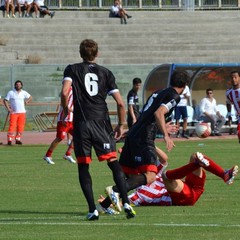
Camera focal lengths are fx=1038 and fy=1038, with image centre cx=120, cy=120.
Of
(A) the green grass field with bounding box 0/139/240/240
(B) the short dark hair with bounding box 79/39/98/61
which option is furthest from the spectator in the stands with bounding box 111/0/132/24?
(B) the short dark hair with bounding box 79/39/98/61

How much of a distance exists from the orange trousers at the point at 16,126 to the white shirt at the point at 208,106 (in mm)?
6804

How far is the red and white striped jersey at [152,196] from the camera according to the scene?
46.0ft

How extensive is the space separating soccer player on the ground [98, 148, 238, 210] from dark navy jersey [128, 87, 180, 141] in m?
0.62

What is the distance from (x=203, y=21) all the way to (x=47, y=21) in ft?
25.6

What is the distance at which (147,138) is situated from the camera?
13.4m

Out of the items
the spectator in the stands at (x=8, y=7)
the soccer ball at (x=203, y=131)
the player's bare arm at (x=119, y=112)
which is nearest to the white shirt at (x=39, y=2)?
the spectator in the stands at (x=8, y=7)

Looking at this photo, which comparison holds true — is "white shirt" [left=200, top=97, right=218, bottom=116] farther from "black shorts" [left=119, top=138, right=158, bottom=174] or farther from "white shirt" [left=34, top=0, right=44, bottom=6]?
"black shorts" [left=119, top=138, right=158, bottom=174]

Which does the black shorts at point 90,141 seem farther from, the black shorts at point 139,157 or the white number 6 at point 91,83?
the black shorts at point 139,157

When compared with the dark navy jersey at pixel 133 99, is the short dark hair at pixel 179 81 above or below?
above

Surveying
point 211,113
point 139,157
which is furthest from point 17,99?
point 139,157

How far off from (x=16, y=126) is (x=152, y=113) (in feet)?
61.7

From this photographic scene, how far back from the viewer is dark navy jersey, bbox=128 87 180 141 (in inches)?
521

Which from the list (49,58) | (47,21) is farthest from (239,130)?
(47,21)

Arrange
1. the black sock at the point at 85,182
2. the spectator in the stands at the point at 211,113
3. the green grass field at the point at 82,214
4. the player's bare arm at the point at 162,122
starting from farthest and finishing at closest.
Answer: the spectator in the stands at the point at 211,113 → the player's bare arm at the point at 162,122 → the black sock at the point at 85,182 → the green grass field at the point at 82,214
